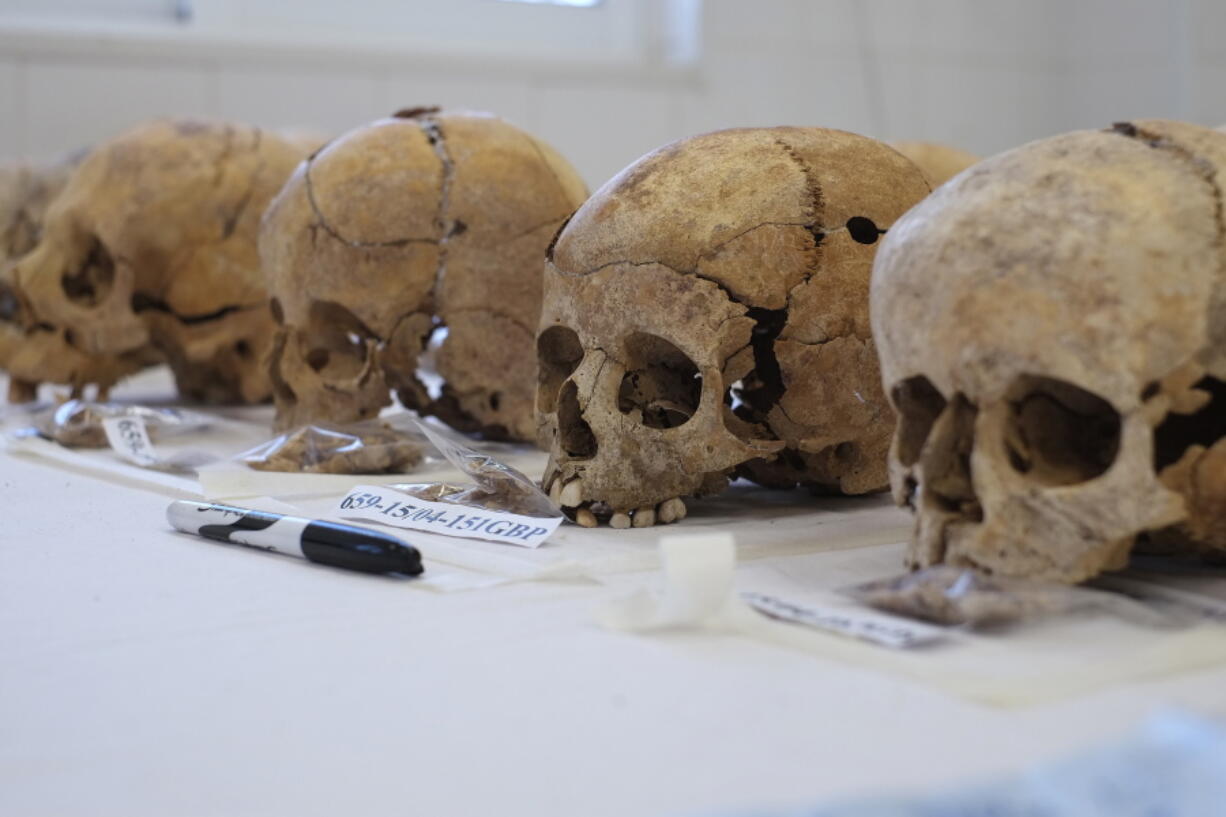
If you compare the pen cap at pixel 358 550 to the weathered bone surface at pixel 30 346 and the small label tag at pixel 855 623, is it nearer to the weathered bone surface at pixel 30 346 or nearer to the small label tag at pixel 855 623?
the small label tag at pixel 855 623

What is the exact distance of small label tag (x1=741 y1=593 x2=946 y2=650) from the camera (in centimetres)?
125

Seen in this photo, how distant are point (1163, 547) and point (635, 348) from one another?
0.72 m

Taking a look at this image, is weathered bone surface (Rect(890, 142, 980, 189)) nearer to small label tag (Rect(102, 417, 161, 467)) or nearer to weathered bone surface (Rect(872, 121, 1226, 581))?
weathered bone surface (Rect(872, 121, 1226, 581))

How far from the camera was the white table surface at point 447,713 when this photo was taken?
0.97m

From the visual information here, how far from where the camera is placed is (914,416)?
1525 mm

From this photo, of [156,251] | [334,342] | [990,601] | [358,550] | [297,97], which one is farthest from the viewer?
[297,97]

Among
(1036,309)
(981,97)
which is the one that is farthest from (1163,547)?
(981,97)

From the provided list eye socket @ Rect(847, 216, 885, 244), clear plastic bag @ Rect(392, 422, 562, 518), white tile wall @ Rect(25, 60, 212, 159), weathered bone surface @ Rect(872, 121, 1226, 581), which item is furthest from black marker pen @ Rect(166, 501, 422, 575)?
white tile wall @ Rect(25, 60, 212, 159)

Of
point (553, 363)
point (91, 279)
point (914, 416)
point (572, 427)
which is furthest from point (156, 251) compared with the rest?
point (914, 416)

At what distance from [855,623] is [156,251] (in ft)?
7.87

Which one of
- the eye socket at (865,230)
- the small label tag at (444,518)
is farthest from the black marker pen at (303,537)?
the eye socket at (865,230)

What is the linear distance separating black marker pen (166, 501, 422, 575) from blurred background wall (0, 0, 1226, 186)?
3.22 metres

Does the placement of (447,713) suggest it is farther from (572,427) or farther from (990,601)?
(572,427)

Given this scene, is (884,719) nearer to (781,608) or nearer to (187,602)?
(781,608)
